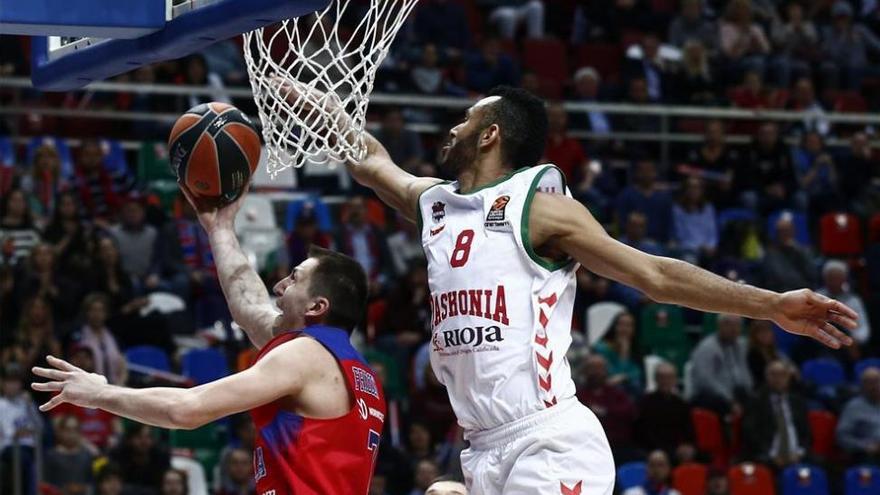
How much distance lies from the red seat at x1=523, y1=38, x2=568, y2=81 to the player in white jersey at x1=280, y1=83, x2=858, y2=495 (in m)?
12.0

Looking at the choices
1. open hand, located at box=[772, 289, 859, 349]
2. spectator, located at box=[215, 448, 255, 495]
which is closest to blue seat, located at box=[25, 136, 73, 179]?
spectator, located at box=[215, 448, 255, 495]

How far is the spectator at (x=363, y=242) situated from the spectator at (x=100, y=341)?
2.34 meters

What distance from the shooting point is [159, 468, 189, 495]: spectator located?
10.8 m

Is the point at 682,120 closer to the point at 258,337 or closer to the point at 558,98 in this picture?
the point at 558,98

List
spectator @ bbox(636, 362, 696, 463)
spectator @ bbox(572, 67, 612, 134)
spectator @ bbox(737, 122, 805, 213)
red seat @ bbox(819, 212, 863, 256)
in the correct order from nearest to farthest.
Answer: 1. spectator @ bbox(636, 362, 696, 463)
2. red seat @ bbox(819, 212, 863, 256)
3. spectator @ bbox(737, 122, 805, 213)
4. spectator @ bbox(572, 67, 612, 134)

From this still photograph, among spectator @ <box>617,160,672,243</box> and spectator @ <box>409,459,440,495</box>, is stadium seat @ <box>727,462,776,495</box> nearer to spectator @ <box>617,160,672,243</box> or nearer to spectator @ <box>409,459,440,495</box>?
spectator @ <box>409,459,440,495</box>

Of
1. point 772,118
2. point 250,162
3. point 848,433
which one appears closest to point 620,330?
A: point 848,433

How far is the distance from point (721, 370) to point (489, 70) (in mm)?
4279

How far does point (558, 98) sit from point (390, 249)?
3.10 m

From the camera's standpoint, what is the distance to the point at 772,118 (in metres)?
16.7

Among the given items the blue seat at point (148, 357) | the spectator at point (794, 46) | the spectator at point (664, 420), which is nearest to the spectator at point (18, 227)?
the blue seat at point (148, 357)

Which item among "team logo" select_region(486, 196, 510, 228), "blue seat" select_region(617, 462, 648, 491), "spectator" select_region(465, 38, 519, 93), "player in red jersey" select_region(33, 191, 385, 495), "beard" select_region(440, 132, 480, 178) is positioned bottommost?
"blue seat" select_region(617, 462, 648, 491)

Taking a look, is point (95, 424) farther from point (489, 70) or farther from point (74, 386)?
point (74, 386)

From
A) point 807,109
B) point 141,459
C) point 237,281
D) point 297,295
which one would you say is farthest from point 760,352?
point 297,295
